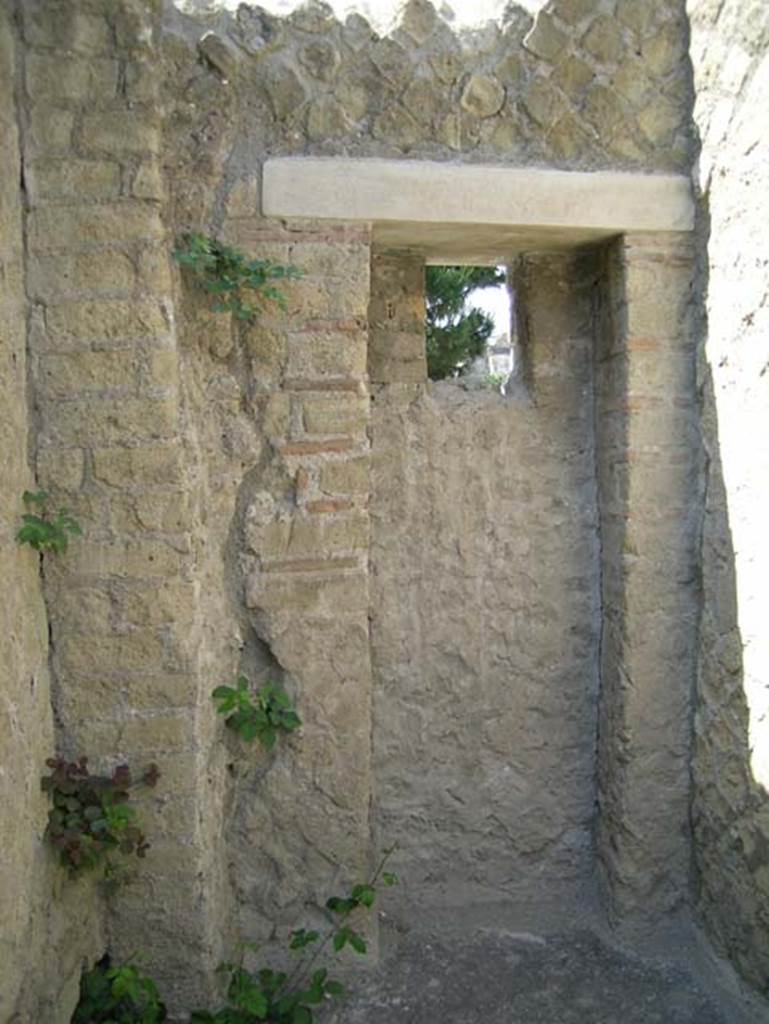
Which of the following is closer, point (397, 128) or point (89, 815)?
point (89, 815)

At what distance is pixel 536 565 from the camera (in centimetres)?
337

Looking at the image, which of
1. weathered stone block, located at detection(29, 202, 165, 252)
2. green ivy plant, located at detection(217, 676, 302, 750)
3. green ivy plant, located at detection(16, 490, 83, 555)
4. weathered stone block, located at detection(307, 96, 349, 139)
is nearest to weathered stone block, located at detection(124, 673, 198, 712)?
green ivy plant, located at detection(217, 676, 302, 750)

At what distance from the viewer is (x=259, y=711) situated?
9.61ft

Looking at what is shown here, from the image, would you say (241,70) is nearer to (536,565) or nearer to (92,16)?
(92,16)

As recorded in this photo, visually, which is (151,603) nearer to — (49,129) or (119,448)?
(119,448)

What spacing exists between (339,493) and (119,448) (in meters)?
0.70

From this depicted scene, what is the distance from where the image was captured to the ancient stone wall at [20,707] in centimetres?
222

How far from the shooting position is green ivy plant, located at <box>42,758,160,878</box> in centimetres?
249

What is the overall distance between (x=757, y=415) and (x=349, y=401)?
1.21 m

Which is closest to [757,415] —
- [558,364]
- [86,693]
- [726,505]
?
[726,505]

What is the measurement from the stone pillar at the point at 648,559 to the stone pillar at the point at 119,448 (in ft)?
4.67

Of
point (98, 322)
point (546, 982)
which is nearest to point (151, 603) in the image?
point (98, 322)

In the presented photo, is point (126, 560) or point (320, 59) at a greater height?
point (320, 59)

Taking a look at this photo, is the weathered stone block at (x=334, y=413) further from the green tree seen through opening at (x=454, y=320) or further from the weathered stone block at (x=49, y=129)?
the green tree seen through opening at (x=454, y=320)
